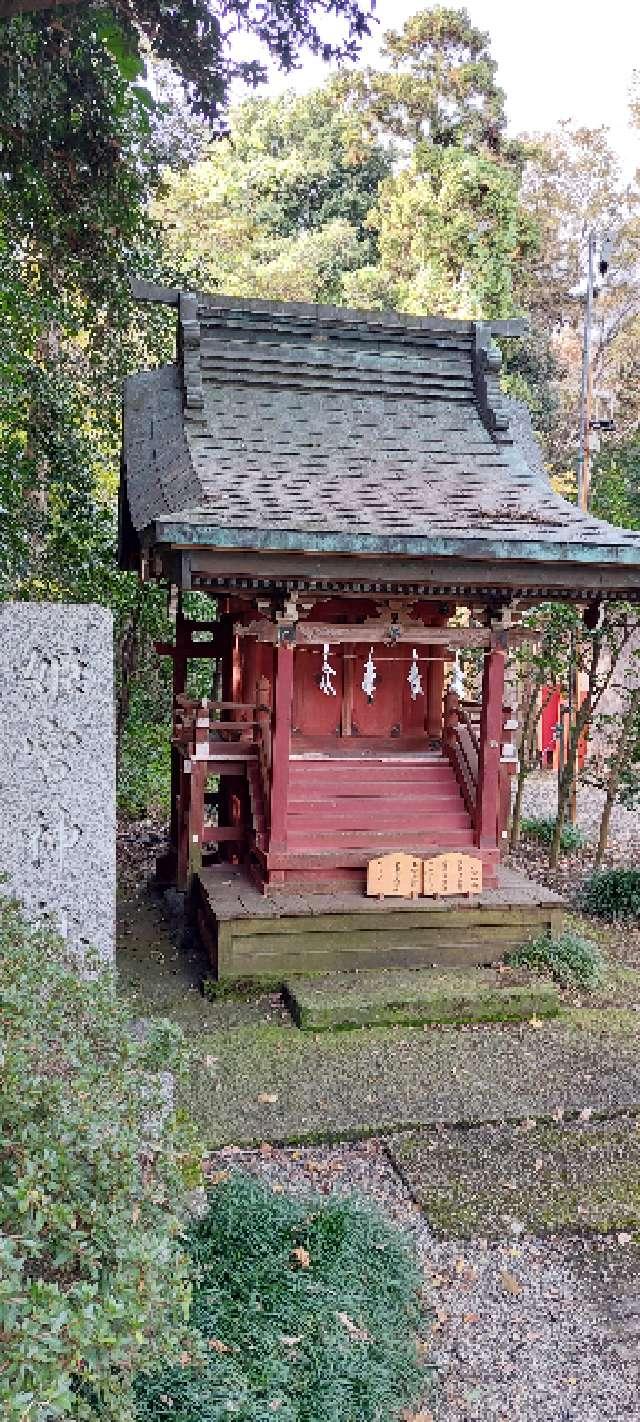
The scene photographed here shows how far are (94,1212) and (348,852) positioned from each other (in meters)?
5.48

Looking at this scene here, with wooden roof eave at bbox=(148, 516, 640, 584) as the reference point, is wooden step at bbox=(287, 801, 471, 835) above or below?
below

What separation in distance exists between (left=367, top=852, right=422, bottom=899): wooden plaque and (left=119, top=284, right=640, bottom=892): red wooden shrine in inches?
7.3

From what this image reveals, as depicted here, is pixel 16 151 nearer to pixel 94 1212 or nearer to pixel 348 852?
pixel 348 852

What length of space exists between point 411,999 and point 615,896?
3.52 metres

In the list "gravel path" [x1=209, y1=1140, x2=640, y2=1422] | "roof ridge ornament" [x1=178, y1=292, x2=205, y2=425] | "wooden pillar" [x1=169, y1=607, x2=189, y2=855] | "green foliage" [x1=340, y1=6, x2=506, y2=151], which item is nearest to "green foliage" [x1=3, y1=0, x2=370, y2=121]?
"roof ridge ornament" [x1=178, y1=292, x2=205, y2=425]

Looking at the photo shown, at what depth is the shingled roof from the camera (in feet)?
22.5

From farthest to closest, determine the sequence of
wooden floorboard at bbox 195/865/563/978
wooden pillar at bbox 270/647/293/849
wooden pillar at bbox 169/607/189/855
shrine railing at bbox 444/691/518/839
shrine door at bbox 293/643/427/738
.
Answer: wooden pillar at bbox 169/607/189/855 < shrine door at bbox 293/643/427/738 < shrine railing at bbox 444/691/518/839 < wooden pillar at bbox 270/647/293/849 < wooden floorboard at bbox 195/865/563/978

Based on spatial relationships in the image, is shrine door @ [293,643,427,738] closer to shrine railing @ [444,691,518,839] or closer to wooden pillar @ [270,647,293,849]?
shrine railing @ [444,691,518,839]

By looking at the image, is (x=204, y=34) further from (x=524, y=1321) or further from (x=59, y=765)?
(x=524, y=1321)

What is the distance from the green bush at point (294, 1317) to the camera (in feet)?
9.75

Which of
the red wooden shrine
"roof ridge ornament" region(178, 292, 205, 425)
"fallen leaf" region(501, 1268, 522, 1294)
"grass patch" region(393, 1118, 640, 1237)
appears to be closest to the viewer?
"fallen leaf" region(501, 1268, 522, 1294)

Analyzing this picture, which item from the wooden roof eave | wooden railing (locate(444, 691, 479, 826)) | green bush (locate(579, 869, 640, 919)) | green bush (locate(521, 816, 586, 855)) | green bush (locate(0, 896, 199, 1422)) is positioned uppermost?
the wooden roof eave

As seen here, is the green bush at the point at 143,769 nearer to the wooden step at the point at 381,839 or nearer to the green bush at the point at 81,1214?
the wooden step at the point at 381,839

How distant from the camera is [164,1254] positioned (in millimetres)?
2393
